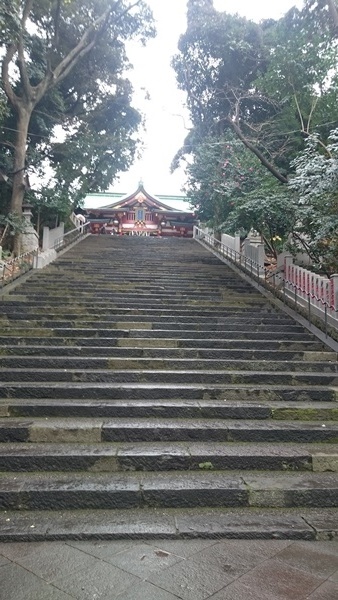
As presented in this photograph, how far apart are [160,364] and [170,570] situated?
2965 millimetres

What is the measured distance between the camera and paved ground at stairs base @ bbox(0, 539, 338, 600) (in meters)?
2.16

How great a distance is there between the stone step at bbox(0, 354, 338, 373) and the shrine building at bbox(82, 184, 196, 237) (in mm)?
21788

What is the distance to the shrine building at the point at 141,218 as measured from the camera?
26.5 metres

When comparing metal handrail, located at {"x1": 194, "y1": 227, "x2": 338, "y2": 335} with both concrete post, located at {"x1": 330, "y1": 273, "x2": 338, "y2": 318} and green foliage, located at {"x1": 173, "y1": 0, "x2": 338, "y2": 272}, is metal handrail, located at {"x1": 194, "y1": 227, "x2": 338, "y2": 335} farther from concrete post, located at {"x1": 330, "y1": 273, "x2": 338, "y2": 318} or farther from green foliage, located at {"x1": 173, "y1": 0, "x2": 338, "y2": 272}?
green foliage, located at {"x1": 173, "y1": 0, "x2": 338, "y2": 272}

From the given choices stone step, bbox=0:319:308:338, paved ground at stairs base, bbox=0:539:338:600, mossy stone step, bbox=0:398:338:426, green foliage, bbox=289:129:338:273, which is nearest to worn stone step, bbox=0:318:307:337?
stone step, bbox=0:319:308:338

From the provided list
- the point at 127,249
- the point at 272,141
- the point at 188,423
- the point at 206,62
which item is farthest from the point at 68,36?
the point at 188,423

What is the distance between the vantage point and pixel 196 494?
3068mm

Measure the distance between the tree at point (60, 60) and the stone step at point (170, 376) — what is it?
9.07m

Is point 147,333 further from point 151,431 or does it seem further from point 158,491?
point 158,491

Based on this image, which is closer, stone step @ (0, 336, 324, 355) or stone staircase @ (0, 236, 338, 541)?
stone staircase @ (0, 236, 338, 541)

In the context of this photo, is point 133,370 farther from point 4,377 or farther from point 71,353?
point 4,377

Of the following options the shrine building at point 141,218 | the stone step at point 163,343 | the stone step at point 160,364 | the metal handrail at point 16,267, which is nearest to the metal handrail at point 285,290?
the stone step at point 163,343

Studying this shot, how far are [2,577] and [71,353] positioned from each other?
3.32 meters

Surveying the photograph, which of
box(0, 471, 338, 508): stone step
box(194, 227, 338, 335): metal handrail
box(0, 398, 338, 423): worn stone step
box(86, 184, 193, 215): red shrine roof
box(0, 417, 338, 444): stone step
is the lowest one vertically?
box(0, 471, 338, 508): stone step
